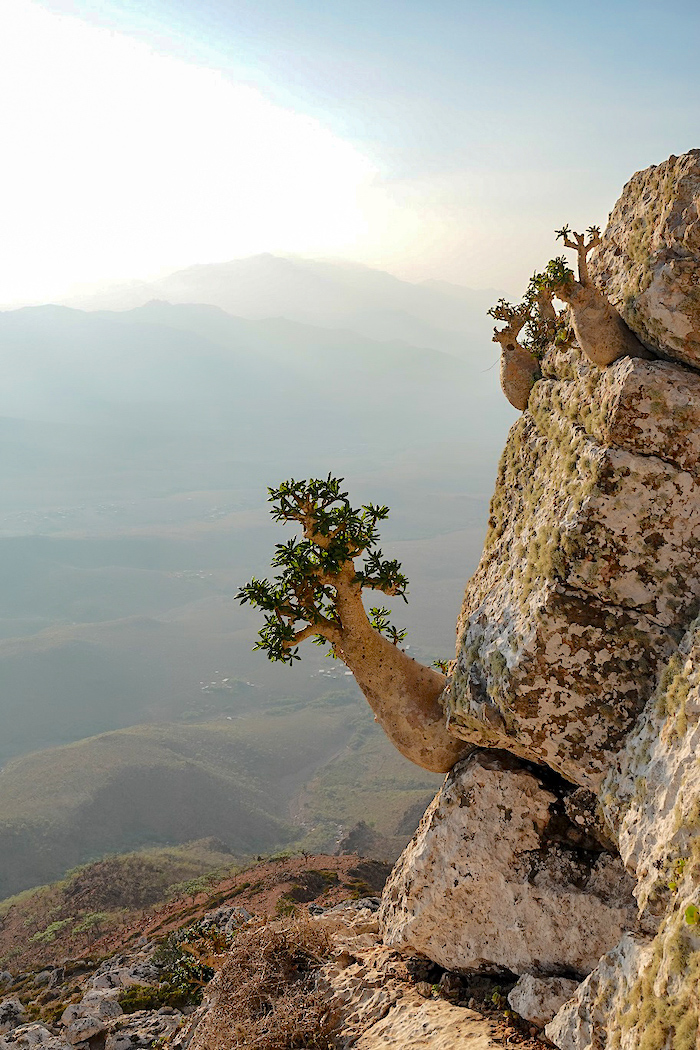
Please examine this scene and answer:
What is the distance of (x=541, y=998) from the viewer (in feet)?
32.5

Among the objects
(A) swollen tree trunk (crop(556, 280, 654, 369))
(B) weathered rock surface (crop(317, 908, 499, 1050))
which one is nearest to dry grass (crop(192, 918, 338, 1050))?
(B) weathered rock surface (crop(317, 908, 499, 1050))

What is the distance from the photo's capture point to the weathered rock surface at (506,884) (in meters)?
10.3

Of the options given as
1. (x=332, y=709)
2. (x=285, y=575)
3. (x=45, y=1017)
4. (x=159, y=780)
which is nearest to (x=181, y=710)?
(x=332, y=709)

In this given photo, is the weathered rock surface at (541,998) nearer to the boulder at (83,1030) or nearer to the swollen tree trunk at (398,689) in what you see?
the swollen tree trunk at (398,689)

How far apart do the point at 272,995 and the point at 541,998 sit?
20.0ft

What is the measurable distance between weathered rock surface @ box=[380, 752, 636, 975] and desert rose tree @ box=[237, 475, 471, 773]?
112cm

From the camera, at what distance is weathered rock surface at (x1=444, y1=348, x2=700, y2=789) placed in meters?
9.29

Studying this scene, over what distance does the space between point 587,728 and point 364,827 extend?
178 ft

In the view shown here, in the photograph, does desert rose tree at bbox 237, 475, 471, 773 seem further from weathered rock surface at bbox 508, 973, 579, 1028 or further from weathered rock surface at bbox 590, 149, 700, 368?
weathered rock surface at bbox 590, 149, 700, 368

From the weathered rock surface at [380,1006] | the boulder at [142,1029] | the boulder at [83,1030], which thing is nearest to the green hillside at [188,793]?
the boulder at [83,1030]

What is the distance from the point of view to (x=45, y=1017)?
20.3 metres

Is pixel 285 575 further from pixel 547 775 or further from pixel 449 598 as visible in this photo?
pixel 449 598

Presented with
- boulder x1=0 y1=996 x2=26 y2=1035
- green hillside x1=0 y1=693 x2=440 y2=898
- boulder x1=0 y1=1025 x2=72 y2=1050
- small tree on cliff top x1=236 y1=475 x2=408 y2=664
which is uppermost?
small tree on cliff top x1=236 y1=475 x2=408 y2=664

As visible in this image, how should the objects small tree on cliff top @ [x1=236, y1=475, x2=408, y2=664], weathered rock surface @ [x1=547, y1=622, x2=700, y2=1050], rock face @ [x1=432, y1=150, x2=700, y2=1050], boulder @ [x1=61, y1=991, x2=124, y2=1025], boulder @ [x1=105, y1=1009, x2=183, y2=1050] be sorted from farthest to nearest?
boulder @ [x1=61, y1=991, x2=124, y2=1025]
boulder @ [x1=105, y1=1009, x2=183, y2=1050]
small tree on cliff top @ [x1=236, y1=475, x2=408, y2=664]
rock face @ [x1=432, y1=150, x2=700, y2=1050]
weathered rock surface @ [x1=547, y1=622, x2=700, y2=1050]
